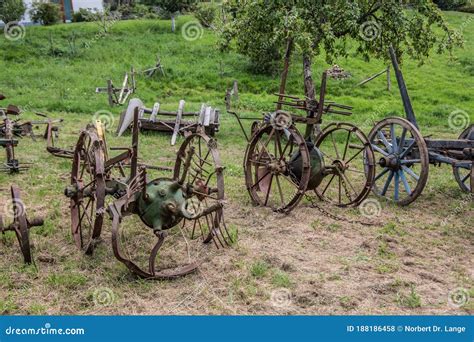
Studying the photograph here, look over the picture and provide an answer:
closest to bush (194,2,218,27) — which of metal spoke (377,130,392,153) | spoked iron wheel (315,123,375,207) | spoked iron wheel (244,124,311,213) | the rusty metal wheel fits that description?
spoked iron wheel (315,123,375,207)

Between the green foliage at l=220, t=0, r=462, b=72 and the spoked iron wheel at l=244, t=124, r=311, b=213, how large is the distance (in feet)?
15.0

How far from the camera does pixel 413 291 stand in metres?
4.89

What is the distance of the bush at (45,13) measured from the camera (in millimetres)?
30092

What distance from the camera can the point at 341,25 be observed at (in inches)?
484

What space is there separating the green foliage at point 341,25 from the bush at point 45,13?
69.5ft

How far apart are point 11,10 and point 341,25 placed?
22203 mm

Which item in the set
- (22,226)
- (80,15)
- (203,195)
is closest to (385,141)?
(203,195)

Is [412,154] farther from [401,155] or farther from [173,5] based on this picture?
[173,5]

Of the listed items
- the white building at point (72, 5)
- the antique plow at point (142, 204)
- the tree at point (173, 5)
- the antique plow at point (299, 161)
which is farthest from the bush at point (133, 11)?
the antique plow at point (142, 204)

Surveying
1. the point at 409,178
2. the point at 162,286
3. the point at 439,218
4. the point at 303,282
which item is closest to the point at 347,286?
the point at 303,282

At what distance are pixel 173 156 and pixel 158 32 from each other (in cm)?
1998

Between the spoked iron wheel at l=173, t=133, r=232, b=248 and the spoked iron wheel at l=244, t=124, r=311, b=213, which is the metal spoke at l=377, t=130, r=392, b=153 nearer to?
the spoked iron wheel at l=244, t=124, r=311, b=213

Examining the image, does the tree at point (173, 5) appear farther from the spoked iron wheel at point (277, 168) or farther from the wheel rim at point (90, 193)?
the wheel rim at point (90, 193)

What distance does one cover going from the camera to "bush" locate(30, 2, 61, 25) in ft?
98.7
